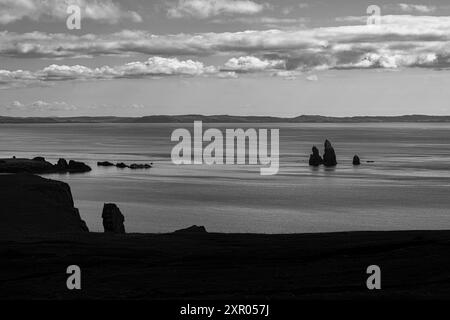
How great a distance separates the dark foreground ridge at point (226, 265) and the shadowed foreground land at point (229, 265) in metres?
0.04

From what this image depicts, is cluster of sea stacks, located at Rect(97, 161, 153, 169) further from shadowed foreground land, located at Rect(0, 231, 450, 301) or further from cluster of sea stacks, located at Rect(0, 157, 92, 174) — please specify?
shadowed foreground land, located at Rect(0, 231, 450, 301)

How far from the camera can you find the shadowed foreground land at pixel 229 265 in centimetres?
2372

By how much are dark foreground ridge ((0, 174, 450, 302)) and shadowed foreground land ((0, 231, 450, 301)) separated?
39 millimetres

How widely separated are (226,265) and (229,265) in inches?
5.0

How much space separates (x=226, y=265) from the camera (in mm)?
28312

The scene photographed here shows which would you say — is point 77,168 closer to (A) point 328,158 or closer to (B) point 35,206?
(A) point 328,158

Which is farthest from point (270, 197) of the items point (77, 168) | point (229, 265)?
point (229, 265)

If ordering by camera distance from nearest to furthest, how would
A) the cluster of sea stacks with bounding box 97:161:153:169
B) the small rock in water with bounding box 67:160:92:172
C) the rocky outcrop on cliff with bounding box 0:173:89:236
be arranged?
the rocky outcrop on cliff with bounding box 0:173:89:236 < the small rock in water with bounding box 67:160:92:172 < the cluster of sea stacks with bounding box 97:161:153:169

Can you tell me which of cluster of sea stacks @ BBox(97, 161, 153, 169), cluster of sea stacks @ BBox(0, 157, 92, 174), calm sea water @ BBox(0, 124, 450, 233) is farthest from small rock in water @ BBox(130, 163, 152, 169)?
cluster of sea stacks @ BBox(0, 157, 92, 174)

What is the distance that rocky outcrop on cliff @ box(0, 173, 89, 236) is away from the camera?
4694 cm

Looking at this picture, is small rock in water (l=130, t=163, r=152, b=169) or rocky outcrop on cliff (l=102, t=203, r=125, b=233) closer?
rocky outcrop on cliff (l=102, t=203, r=125, b=233)

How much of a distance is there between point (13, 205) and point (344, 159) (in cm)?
15610

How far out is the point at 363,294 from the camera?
22172 millimetres
